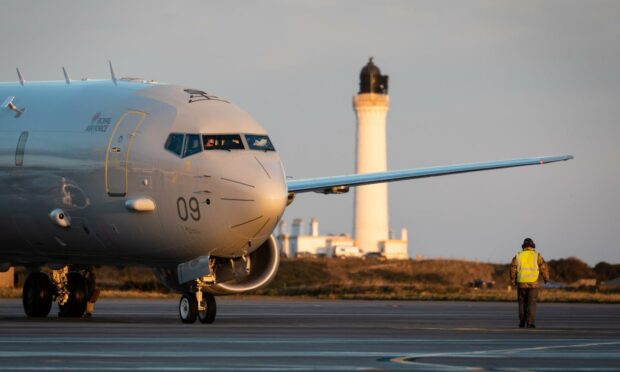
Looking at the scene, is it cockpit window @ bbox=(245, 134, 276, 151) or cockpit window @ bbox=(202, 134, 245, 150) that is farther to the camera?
cockpit window @ bbox=(245, 134, 276, 151)

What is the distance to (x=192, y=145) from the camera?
95.2 ft

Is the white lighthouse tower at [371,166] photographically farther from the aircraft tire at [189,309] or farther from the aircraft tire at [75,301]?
the aircraft tire at [189,309]

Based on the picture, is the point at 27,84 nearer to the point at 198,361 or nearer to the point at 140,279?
the point at 198,361

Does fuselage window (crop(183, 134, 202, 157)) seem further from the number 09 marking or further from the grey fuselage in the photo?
the number 09 marking

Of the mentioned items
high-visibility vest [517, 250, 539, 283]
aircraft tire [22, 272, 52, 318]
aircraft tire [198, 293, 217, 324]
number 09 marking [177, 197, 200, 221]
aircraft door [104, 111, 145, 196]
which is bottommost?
aircraft tire [198, 293, 217, 324]

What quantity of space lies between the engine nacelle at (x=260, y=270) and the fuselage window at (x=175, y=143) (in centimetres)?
404

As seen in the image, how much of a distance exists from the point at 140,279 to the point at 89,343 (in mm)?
41247

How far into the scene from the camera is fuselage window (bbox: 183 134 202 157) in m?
28.9

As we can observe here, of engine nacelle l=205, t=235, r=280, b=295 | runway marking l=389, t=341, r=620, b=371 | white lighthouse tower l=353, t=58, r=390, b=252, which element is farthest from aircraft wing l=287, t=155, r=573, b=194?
white lighthouse tower l=353, t=58, r=390, b=252

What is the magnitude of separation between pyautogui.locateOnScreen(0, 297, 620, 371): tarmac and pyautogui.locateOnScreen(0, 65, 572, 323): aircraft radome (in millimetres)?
1410

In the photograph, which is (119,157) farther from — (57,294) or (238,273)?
(57,294)

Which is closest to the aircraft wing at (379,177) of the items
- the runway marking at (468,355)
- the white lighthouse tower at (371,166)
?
the runway marking at (468,355)

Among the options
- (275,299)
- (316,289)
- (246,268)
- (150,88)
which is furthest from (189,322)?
(316,289)

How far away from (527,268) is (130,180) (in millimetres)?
8010
